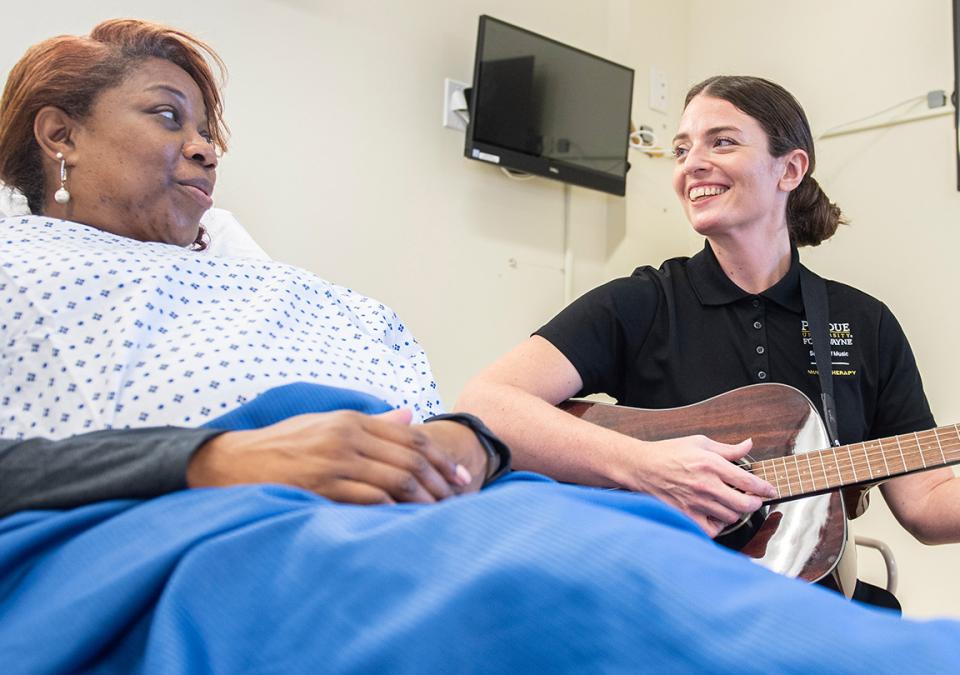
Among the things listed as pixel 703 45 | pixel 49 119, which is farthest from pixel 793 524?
pixel 703 45

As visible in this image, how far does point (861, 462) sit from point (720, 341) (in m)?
0.39

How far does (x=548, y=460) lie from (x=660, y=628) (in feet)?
3.61

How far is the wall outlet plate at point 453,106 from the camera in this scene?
103 inches

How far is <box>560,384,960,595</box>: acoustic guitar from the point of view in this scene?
4.33ft

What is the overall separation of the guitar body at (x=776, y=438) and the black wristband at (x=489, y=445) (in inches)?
22.5

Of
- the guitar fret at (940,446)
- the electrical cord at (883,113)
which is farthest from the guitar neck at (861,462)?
the electrical cord at (883,113)

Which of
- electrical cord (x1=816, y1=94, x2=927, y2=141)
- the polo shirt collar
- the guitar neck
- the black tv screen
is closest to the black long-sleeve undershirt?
the guitar neck

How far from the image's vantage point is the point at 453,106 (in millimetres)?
2629

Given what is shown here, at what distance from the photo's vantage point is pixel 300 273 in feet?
3.79

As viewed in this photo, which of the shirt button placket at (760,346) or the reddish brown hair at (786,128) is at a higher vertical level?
the reddish brown hair at (786,128)

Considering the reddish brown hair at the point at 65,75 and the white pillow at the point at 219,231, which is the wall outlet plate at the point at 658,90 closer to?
the white pillow at the point at 219,231

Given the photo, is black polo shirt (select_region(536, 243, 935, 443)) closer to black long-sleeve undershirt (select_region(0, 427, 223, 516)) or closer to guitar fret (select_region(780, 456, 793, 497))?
guitar fret (select_region(780, 456, 793, 497))

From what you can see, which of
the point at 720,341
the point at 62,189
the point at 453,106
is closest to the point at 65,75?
the point at 62,189

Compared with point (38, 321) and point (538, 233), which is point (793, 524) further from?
point (538, 233)
